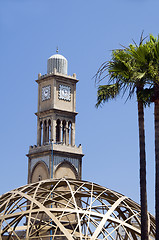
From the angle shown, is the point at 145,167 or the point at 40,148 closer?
the point at 145,167

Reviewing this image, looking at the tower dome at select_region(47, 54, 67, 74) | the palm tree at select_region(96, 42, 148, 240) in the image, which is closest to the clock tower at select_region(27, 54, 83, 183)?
the tower dome at select_region(47, 54, 67, 74)

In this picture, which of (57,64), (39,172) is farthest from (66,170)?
(57,64)

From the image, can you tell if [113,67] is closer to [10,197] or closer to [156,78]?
[156,78]

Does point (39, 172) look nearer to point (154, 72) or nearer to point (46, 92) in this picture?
point (46, 92)

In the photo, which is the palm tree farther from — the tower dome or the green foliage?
the tower dome

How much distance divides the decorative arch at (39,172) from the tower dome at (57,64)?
13.0m

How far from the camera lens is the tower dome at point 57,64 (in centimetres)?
8162

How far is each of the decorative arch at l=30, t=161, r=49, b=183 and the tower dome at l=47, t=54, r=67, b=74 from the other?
42.7 feet

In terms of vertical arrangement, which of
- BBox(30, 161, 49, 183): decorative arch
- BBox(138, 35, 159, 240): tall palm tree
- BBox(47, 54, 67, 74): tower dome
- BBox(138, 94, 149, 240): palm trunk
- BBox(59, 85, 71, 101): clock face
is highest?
BBox(47, 54, 67, 74): tower dome

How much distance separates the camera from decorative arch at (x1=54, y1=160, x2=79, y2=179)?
3004 inches

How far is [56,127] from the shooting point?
79.4m

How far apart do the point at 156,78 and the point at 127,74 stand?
4.25ft

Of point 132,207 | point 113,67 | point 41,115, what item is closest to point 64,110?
point 41,115

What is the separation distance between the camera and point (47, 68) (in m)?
82.2
